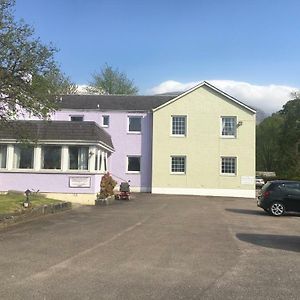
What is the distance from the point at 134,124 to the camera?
41.8 m

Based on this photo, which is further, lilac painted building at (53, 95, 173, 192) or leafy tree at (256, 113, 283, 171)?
leafy tree at (256, 113, 283, 171)

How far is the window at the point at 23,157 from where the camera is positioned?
27.2 metres

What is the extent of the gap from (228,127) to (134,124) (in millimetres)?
7812

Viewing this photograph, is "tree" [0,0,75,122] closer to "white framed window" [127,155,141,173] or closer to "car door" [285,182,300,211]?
"car door" [285,182,300,211]

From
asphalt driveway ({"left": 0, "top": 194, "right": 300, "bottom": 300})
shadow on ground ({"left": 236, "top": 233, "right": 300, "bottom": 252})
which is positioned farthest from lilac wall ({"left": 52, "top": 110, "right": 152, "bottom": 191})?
shadow on ground ({"left": 236, "top": 233, "right": 300, "bottom": 252})

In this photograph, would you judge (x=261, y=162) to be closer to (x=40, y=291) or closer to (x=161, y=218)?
(x=161, y=218)

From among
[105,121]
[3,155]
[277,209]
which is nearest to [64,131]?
[3,155]

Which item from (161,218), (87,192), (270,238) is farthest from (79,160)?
(270,238)

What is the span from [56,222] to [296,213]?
12643 millimetres

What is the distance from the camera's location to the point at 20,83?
17.0 m

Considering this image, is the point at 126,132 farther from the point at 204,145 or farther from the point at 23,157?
the point at 23,157

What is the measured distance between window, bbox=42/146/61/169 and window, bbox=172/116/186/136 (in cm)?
1499

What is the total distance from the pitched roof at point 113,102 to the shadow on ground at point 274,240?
28088 millimetres

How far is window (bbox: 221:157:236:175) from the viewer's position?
39625mm
